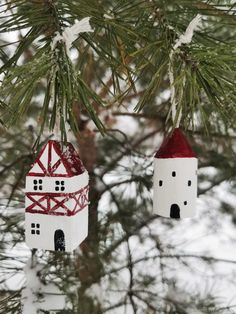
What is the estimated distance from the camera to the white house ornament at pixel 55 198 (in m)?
0.39

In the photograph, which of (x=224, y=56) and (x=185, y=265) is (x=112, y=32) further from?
(x=185, y=265)

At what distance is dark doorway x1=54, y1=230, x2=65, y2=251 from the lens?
1.29 ft

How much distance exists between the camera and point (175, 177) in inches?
17.5

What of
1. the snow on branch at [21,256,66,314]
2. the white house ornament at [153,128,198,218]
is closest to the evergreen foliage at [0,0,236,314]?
the snow on branch at [21,256,66,314]

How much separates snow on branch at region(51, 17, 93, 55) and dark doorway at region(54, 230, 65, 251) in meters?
0.15

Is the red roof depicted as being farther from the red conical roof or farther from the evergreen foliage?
the evergreen foliage

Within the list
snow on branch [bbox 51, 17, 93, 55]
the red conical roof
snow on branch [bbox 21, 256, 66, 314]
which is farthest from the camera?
snow on branch [bbox 21, 256, 66, 314]

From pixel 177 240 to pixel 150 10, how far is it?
28.4 inches

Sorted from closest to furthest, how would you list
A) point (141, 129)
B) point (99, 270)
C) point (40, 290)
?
point (40, 290), point (99, 270), point (141, 129)

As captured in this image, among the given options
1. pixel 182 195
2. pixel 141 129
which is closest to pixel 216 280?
pixel 141 129

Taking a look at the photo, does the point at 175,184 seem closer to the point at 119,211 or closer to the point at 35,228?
the point at 35,228

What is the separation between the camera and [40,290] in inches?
31.0

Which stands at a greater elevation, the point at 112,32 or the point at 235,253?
the point at 112,32

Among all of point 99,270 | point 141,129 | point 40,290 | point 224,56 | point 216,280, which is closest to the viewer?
point 224,56
